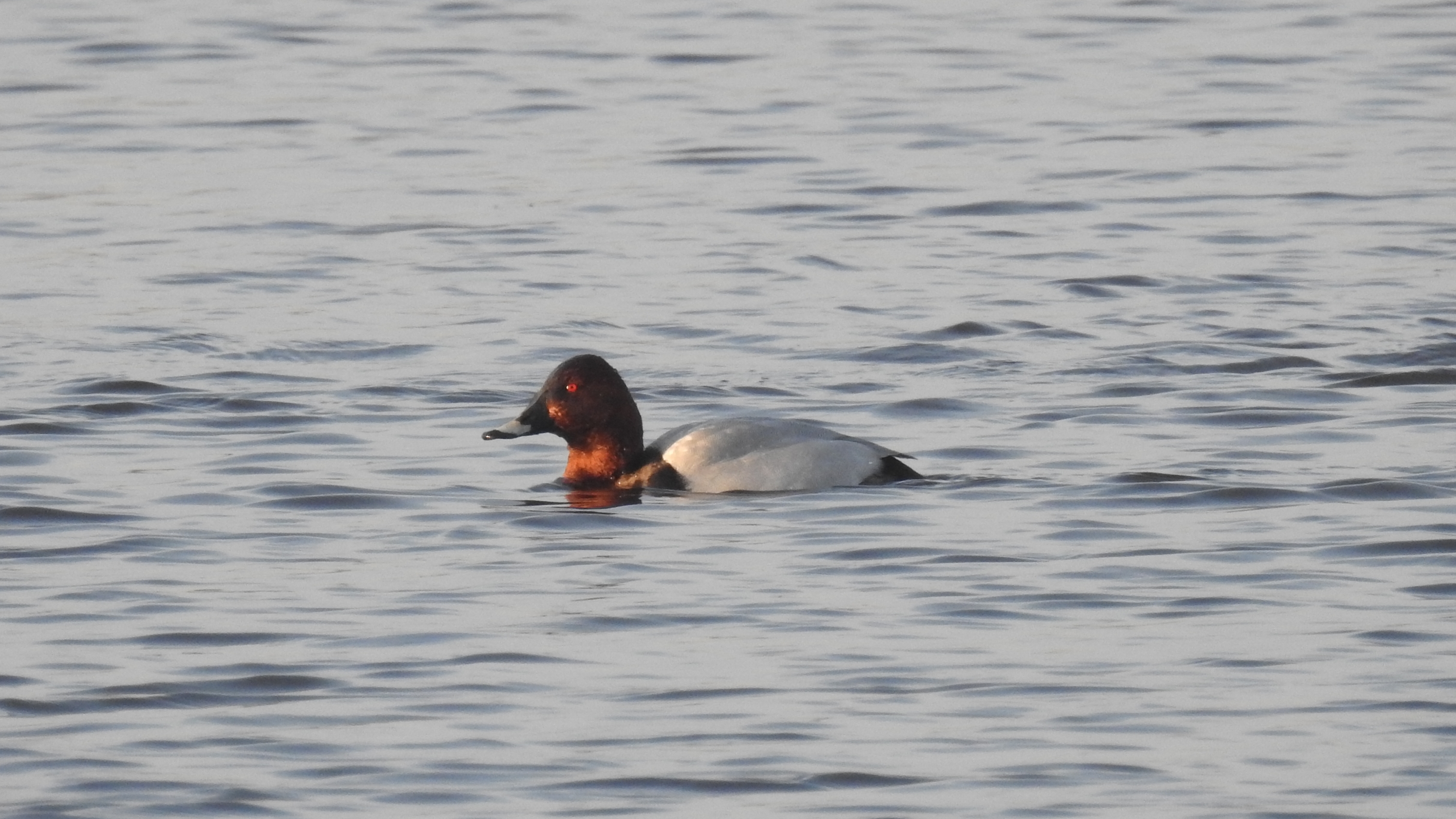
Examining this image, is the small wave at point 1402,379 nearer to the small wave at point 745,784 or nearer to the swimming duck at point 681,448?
the swimming duck at point 681,448

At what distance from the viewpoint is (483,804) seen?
6.89 m

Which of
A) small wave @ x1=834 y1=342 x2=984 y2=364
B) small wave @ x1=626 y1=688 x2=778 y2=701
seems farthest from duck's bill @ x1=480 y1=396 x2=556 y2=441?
small wave @ x1=626 y1=688 x2=778 y2=701

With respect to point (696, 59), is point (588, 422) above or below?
below

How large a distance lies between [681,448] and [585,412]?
503 millimetres

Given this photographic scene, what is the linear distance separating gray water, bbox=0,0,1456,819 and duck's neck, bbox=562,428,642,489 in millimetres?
200

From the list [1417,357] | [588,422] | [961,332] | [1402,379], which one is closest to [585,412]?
[588,422]

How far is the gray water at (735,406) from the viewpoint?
7398 millimetres

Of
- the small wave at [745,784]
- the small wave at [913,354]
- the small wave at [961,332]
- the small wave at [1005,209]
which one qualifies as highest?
the small wave at [745,784]

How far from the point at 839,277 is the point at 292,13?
11877mm

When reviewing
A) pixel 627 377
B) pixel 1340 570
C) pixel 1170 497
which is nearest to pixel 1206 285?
pixel 627 377

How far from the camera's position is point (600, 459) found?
11.7 metres

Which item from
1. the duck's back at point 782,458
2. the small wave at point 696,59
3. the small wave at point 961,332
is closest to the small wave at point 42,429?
the duck's back at point 782,458

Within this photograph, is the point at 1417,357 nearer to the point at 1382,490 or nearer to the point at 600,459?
the point at 1382,490

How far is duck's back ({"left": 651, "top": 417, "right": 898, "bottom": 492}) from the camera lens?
1121cm
